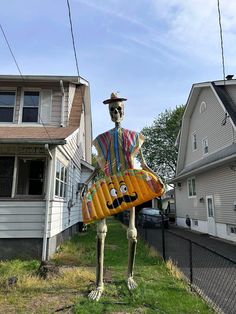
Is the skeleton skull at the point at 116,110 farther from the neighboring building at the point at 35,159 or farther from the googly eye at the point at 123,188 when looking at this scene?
the neighboring building at the point at 35,159

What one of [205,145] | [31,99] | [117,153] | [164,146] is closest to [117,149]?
[117,153]

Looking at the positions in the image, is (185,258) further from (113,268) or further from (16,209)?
(16,209)

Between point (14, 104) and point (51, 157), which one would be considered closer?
point (51, 157)

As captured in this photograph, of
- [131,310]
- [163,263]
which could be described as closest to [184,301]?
[131,310]

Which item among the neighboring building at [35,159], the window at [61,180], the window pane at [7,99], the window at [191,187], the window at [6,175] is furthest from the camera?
the window at [191,187]

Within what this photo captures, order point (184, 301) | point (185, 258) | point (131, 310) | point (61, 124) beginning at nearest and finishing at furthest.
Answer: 1. point (131, 310)
2. point (184, 301)
3. point (185, 258)
4. point (61, 124)

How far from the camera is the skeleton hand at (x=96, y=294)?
12.9 feet

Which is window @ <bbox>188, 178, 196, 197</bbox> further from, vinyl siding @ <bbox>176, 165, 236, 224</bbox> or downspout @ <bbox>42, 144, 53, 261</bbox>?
downspout @ <bbox>42, 144, 53, 261</bbox>

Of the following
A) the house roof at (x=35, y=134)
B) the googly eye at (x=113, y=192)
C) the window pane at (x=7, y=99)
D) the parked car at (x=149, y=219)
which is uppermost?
the window pane at (x=7, y=99)

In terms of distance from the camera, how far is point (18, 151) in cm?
790

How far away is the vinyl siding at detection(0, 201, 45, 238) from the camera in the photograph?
725 cm

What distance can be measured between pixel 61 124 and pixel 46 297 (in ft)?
21.9

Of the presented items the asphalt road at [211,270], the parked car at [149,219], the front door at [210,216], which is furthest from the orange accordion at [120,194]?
the front door at [210,216]

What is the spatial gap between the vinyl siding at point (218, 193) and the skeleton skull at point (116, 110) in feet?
27.7
